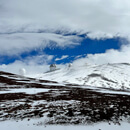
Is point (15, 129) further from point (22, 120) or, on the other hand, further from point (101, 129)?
point (101, 129)

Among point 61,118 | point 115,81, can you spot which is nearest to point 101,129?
point 61,118

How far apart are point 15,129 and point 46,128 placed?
2.75m

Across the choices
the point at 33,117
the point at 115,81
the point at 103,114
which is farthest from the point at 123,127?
the point at 115,81

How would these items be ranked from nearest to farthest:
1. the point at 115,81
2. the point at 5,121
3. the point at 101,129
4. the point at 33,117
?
the point at 101,129 < the point at 5,121 < the point at 33,117 < the point at 115,81

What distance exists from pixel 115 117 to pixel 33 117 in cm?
859

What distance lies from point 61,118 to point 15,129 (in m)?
4.45

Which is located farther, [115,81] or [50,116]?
[115,81]

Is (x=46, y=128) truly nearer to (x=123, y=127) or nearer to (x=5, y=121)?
(x=5, y=121)

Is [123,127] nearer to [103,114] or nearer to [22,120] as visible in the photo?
[103,114]

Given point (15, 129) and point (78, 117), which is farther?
point (78, 117)

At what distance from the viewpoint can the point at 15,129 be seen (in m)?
11.6

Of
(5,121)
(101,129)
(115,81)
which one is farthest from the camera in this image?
(115,81)

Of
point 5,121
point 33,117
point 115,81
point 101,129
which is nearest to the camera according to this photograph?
point 101,129

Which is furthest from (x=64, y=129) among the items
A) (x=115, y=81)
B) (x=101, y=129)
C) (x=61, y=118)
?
(x=115, y=81)
